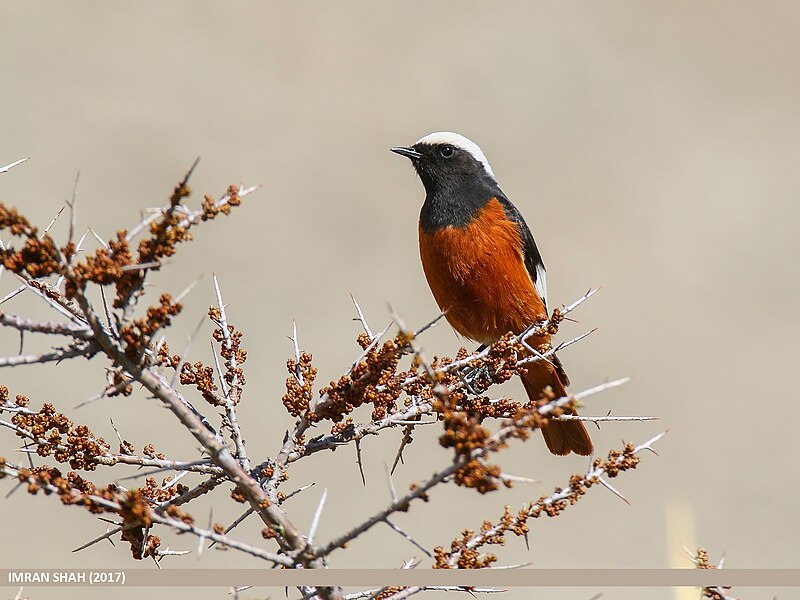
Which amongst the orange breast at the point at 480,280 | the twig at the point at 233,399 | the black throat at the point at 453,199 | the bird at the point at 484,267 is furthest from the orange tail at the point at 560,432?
the twig at the point at 233,399

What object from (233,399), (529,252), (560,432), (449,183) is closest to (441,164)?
(449,183)

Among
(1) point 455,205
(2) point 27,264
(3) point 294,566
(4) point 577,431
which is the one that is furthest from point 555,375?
(2) point 27,264

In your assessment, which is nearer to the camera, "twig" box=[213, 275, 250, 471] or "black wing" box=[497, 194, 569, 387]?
"twig" box=[213, 275, 250, 471]

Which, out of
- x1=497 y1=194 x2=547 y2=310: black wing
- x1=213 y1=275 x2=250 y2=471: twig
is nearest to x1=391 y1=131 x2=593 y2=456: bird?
x1=497 y1=194 x2=547 y2=310: black wing

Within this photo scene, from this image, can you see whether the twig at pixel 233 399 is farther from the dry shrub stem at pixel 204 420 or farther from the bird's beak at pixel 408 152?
the bird's beak at pixel 408 152

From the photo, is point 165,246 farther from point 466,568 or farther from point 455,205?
point 455,205

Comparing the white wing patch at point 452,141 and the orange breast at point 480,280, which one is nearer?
the orange breast at point 480,280

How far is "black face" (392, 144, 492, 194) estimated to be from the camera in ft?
17.4

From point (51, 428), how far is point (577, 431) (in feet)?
10.1

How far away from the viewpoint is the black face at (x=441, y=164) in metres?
5.29

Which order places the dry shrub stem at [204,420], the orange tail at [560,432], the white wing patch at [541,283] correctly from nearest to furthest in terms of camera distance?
1. the dry shrub stem at [204,420]
2. the orange tail at [560,432]
3. the white wing patch at [541,283]

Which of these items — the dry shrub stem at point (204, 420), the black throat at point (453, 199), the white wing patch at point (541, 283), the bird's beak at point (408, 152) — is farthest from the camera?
the bird's beak at point (408, 152)

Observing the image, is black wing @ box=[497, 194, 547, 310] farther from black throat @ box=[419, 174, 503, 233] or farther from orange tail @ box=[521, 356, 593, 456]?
orange tail @ box=[521, 356, 593, 456]

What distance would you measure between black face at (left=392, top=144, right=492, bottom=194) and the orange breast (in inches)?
16.8
